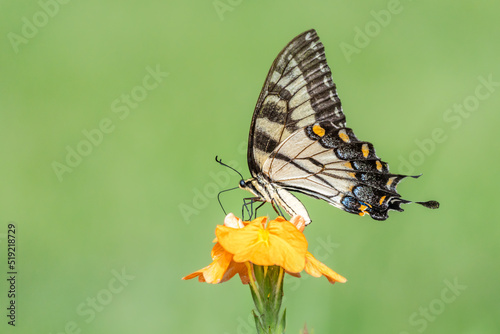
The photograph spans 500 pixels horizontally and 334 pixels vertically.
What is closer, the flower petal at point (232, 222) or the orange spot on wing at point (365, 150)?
the flower petal at point (232, 222)

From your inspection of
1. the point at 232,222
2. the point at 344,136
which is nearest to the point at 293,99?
the point at 344,136

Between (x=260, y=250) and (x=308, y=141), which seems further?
(x=308, y=141)

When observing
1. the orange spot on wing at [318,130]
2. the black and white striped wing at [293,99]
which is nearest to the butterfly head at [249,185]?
the black and white striped wing at [293,99]

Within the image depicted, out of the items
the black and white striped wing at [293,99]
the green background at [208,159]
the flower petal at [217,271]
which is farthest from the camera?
the green background at [208,159]

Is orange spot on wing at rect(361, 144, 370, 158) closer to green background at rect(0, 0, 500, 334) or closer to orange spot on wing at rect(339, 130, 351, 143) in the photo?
orange spot on wing at rect(339, 130, 351, 143)

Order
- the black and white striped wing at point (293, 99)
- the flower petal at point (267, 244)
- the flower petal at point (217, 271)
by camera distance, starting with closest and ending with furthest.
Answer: the flower petal at point (267, 244) → the flower petal at point (217, 271) → the black and white striped wing at point (293, 99)

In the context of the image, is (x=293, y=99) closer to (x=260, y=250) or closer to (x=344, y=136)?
(x=344, y=136)

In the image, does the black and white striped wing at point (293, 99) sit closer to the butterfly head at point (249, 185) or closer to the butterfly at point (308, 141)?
the butterfly at point (308, 141)

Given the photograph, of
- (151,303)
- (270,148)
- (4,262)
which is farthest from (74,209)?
(270,148)
